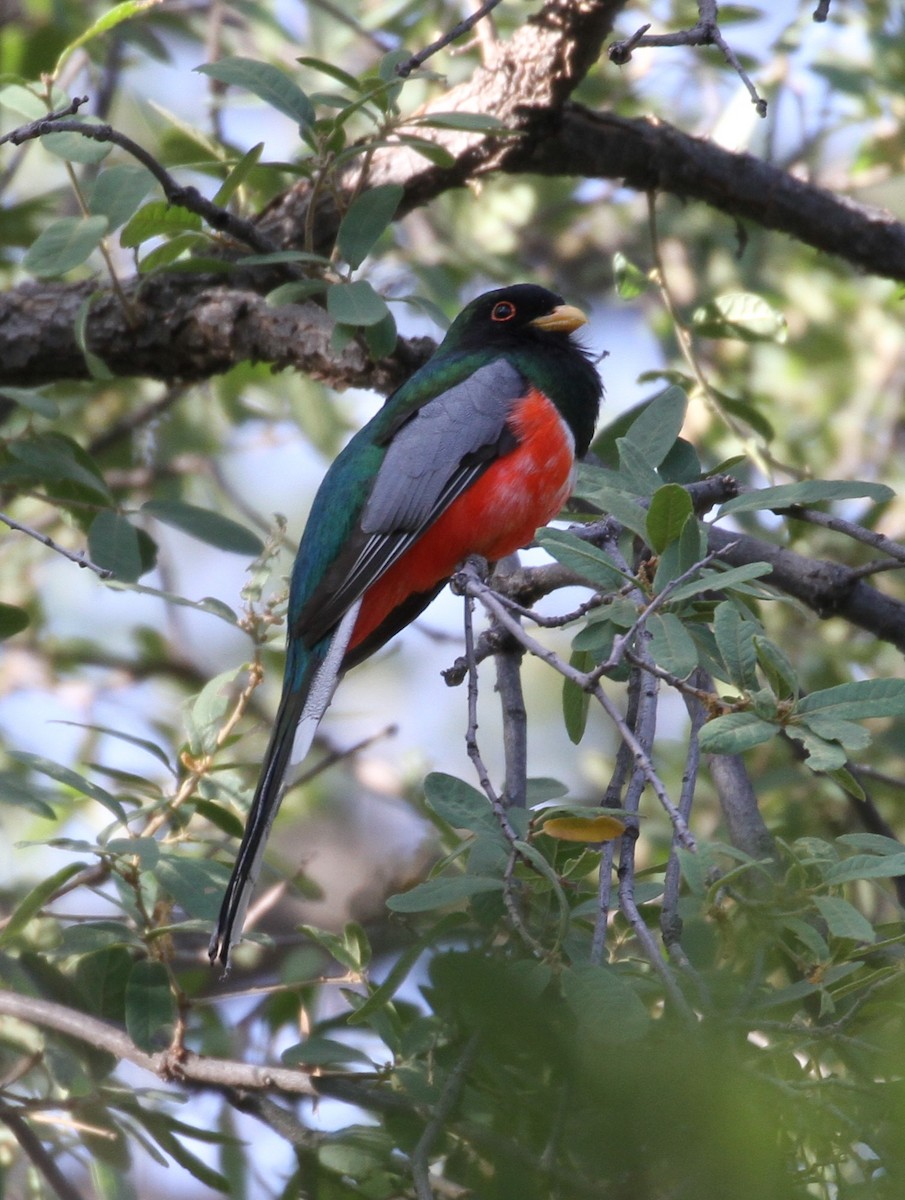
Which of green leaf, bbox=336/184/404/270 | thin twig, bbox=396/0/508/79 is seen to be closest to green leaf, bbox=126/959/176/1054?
green leaf, bbox=336/184/404/270

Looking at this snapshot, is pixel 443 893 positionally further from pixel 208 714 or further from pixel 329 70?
pixel 329 70

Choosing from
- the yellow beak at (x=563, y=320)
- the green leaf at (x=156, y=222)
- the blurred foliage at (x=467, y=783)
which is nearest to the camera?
the blurred foliage at (x=467, y=783)

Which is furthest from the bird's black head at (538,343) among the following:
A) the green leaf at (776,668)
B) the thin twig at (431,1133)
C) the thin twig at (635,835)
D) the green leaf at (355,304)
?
the thin twig at (431,1133)

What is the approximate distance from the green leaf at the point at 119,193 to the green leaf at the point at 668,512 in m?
1.77

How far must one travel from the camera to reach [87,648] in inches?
234

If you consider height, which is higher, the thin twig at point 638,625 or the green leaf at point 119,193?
the green leaf at point 119,193

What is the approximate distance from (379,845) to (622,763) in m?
4.39

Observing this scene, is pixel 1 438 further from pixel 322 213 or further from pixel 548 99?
pixel 548 99

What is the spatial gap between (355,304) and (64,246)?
739 mm

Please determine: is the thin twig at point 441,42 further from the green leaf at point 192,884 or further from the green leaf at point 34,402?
the green leaf at point 192,884

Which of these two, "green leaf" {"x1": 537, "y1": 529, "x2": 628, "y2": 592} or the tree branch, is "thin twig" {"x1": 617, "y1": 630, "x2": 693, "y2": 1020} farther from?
the tree branch

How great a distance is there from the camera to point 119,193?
340 cm

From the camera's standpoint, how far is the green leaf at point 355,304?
127 inches

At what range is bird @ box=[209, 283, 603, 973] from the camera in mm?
3680
